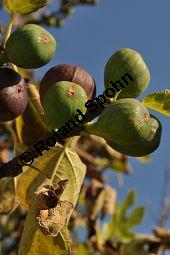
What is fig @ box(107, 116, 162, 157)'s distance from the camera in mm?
1776

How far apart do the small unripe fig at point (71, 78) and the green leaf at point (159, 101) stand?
208mm

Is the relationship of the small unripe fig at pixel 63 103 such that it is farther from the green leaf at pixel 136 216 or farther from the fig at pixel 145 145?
the green leaf at pixel 136 216

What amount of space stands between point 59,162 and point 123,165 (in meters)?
2.14

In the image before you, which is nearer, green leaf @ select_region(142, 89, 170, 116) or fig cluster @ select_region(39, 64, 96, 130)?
fig cluster @ select_region(39, 64, 96, 130)

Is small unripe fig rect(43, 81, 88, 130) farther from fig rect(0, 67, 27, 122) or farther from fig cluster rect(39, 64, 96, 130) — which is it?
fig rect(0, 67, 27, 122)

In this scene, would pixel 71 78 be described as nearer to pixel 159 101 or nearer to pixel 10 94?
pixel 10 94

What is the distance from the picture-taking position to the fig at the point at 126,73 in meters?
1.86

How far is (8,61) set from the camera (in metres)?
1.88

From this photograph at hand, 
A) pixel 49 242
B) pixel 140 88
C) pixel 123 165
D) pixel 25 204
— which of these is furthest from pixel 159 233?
pixel 140 88

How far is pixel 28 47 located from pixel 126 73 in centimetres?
34

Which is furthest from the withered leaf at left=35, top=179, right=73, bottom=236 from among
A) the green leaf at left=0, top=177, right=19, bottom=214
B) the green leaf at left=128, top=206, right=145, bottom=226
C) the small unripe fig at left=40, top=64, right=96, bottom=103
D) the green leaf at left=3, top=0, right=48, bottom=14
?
the green leaf at left=128, top=206, right=145, bottom=226

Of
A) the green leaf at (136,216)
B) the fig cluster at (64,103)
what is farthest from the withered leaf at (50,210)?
the green leaf at (136,216)

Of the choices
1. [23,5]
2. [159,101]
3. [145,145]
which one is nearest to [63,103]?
[145,145]

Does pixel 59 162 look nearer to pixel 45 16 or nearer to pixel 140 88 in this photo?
pixel 140 88
